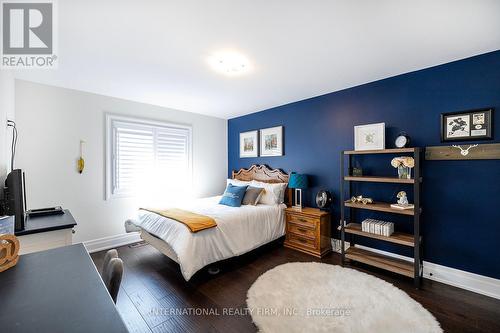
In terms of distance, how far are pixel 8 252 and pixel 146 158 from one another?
292cm

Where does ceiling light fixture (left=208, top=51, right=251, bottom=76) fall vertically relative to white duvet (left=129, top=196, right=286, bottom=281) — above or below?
above

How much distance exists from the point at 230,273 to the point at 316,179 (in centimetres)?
201

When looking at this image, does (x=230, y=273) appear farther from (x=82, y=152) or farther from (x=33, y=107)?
(x=33, y=107)

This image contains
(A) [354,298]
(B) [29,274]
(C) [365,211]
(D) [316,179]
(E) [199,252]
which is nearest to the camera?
(B) [29,274]

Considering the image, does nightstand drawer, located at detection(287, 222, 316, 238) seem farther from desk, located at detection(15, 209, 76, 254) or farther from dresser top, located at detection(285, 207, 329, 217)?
desk, located at detection(15, 209, 76, 254)

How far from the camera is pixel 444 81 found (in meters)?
2.47

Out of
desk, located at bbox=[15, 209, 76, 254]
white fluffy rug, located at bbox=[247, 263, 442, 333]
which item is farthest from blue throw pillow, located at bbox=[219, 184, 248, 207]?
desk, located at bbox=[15, 209, 76, 254]

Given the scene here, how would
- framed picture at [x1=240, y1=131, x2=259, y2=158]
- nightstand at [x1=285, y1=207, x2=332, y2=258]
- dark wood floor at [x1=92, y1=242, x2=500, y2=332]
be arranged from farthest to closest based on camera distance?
framed picture at [x1=240, y1=131, x2=259, y2=158]
nightstand at [x1=285, y1=207, x2=332, y2=258]
dark wood floor at [x1=92, y1=242, x2=500, y2=332]

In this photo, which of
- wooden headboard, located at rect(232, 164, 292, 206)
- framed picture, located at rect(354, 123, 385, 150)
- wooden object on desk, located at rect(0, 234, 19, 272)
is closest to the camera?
wooden object on desk, located at rect(0, 234, 19, 272)

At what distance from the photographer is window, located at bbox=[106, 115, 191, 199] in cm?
358

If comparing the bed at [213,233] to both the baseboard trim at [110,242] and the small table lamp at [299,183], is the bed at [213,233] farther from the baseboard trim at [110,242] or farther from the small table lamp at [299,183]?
the baseboard trim at [110,242]

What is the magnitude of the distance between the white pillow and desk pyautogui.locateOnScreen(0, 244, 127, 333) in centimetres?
276

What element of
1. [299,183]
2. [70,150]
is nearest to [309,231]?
[299,183]

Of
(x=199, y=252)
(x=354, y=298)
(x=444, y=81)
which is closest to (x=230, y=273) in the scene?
(x=199, y=252)
